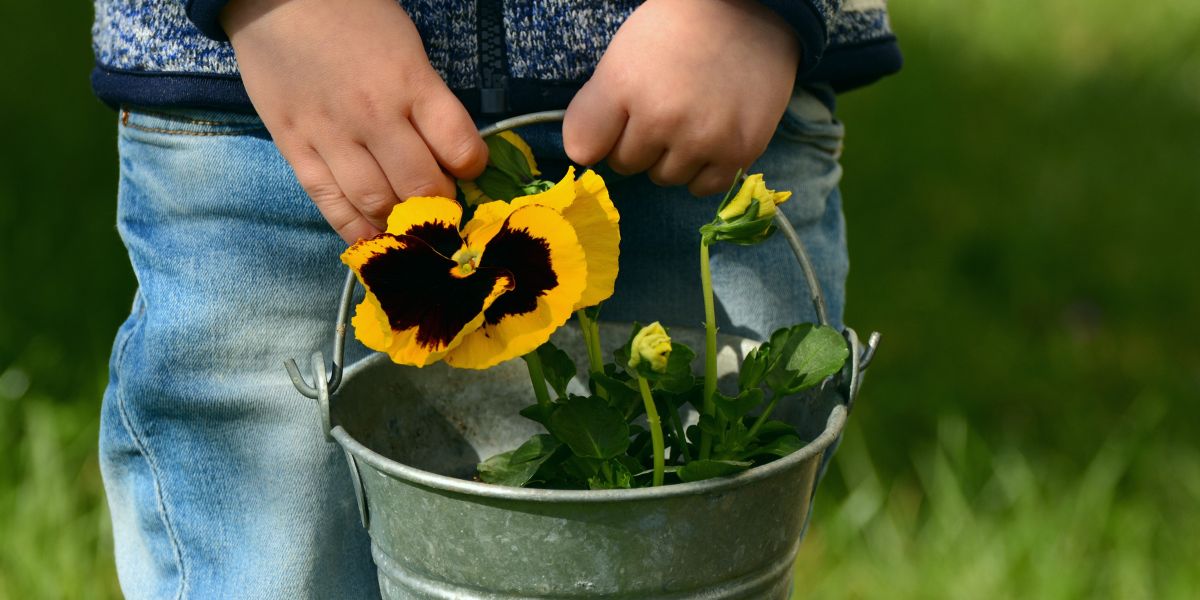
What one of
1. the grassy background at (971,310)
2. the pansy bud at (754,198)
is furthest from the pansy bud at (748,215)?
the grassy background at (971,310)

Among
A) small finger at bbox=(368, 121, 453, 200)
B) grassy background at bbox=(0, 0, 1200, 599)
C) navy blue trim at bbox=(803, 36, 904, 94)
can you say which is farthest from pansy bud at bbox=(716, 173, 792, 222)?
grassy background at bbox=(0, 0, 1200, 599)

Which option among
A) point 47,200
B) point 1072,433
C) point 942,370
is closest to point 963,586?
point 1072,433

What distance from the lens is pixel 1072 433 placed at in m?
1.82

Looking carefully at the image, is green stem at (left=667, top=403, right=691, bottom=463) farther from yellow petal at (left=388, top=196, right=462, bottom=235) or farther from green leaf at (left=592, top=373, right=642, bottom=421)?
yellow petal at (left=388, top=196, right=462, bottom=235)

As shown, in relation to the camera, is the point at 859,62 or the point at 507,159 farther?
the point at 859,62

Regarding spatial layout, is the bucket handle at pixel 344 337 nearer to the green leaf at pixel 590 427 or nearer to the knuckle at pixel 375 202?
the knuckle at pixel 375 202

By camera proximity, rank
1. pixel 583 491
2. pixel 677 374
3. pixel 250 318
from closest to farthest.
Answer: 1. pixel 583 491
2. pixel 677 374
3. pixel 250 318

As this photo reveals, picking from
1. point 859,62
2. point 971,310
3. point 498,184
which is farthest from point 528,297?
point 971,310

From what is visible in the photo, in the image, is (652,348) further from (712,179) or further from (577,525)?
(712,179)

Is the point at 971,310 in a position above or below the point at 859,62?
below

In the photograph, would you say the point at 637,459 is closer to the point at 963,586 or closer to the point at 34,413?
the point at 963,586

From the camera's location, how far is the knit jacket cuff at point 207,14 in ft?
2.94

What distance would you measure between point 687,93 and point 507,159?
14 centimetres

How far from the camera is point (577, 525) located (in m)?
0.78
